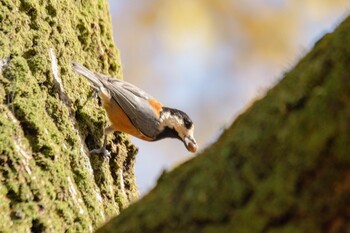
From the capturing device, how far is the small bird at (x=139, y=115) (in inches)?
161

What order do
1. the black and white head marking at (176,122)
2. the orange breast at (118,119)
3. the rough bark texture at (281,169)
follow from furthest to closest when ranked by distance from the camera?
the black and white head marking at (176,122), the orange breast at (118,119), the rough bark texture at (281,169)

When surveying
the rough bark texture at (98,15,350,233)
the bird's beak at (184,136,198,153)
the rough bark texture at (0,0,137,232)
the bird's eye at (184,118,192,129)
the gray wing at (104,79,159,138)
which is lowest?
the rough bark texture at (98,15,350,233)

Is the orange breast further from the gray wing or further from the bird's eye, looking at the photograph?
the bird's eye

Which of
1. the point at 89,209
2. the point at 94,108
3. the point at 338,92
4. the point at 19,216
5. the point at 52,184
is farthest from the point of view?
the point at 94,108

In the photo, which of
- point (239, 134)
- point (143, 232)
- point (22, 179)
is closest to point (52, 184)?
point (22, 179)

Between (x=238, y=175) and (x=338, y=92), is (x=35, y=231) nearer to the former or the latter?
(x=238, y=175)

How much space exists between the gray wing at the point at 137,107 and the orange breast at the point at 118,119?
4cm

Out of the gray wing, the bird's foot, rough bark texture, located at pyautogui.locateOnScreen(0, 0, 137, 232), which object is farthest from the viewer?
the gray wing

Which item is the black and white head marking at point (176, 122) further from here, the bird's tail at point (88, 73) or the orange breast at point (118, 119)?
the bird's tail at point (88, 73)

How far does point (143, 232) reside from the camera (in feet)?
6.01

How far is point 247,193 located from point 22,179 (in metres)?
1.18

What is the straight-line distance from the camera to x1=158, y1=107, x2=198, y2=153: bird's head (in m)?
4.98

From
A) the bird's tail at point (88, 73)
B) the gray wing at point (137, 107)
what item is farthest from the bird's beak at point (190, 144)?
the bird's tail at point (88, 73)

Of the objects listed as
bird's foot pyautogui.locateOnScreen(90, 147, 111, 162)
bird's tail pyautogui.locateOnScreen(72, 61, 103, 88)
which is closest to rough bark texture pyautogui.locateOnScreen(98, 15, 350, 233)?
bird's foot pyautogui.locateOnScreen(90, 147, 111, 162)
